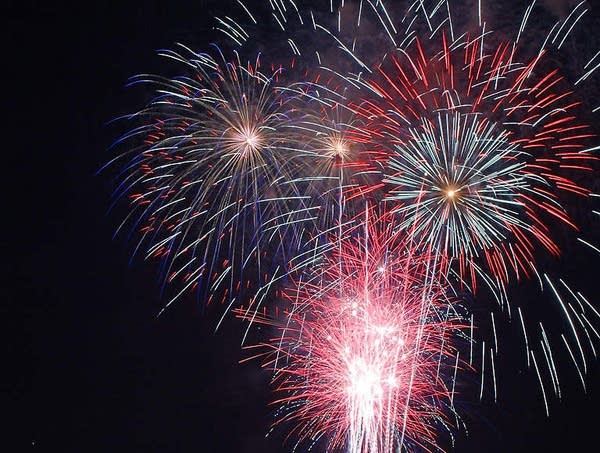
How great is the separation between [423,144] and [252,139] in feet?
8.82

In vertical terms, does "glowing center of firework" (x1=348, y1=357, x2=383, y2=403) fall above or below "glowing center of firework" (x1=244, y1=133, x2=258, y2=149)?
below

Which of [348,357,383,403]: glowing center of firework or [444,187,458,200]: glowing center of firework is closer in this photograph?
[444,187,458,200]: glowing center of firework

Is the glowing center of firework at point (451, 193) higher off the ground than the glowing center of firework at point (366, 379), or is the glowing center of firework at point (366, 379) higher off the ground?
the glowing center of firework at point (451, 193)

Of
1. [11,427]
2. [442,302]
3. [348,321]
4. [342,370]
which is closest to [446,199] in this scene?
[442,302]

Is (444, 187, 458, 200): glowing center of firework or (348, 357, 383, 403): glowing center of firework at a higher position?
(444, 187, 458, 200): glowing center of firework

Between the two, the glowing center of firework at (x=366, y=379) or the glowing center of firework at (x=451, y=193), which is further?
the glowing center of firework at (x=366, y=379)

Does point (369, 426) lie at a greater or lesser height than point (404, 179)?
lesser

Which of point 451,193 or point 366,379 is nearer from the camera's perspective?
point 451,193

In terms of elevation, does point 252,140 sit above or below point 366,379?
above

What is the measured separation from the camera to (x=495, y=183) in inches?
341

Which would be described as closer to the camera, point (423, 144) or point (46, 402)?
point (423, 144)

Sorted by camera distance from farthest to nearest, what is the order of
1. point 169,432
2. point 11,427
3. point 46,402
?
point 169,432
point 46,402
point 11,427

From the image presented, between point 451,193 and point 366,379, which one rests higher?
point 451,193

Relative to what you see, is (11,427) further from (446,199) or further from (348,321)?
(446,199)
